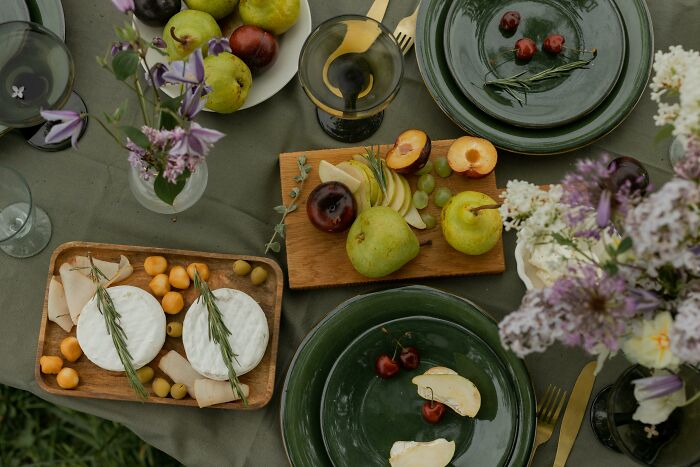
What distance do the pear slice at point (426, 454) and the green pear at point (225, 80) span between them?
60 cm

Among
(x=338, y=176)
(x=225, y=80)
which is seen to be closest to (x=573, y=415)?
(x=338, y=176)

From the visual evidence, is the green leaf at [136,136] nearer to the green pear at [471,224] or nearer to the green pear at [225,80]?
the green pear at [225,80]

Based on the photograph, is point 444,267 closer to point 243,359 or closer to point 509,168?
point 509,168

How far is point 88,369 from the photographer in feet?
3.70

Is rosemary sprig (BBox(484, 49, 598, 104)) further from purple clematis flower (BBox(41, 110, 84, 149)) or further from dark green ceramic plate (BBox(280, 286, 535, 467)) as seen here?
purple clematis flower (BBox(41, 110, 84, 149))

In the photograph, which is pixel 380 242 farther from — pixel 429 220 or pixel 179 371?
pixel 179 371

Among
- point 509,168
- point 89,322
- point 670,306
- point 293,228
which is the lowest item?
point 89,322

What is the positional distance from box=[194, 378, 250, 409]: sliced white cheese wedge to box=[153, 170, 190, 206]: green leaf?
316mm

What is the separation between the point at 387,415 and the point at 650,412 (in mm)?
454

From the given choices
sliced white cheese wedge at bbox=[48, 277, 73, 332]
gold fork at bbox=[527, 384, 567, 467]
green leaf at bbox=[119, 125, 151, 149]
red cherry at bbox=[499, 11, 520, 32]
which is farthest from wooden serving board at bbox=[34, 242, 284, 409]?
red cherry at bbox=[499, 11, 520, 32]

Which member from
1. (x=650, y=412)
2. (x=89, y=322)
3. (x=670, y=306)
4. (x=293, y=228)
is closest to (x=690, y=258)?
(x=670, y=306)

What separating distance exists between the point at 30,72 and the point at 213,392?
1.87ft

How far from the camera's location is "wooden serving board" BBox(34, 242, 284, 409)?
1.11m

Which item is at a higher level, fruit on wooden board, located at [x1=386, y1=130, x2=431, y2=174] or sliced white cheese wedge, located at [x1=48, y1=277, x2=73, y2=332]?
fruit on wooden board, located at [x1=386, y1=130, x2=431, y2=174]
